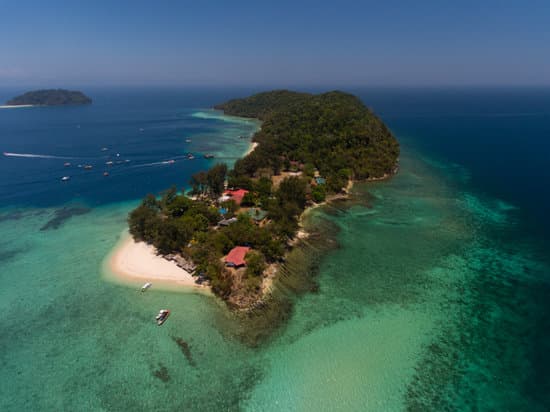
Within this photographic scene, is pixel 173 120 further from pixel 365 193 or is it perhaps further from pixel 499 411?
pixel 499 411

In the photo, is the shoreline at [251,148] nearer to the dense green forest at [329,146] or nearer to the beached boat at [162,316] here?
the dense green forest at [329,146]

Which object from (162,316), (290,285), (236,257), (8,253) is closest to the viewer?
(162,316)

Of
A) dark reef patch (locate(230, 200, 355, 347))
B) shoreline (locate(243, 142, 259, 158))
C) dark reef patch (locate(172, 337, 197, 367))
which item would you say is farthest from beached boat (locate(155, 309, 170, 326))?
shoreline (locate(243, 142, 259, 158))

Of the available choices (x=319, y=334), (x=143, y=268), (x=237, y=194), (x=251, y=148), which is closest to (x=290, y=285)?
(x=319, y=334)

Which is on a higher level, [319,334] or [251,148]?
[251,148]

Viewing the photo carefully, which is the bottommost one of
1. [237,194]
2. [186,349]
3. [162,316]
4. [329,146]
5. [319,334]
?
[186,349]

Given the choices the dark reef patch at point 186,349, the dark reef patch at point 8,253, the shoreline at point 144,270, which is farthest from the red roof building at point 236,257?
the dark reef patch at point 8,253

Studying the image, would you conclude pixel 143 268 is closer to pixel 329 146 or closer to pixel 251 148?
pixel 329 146

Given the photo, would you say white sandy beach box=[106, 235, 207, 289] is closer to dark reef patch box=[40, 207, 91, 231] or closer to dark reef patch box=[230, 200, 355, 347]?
dark reef patch box=[230, 200, 355, 347]
